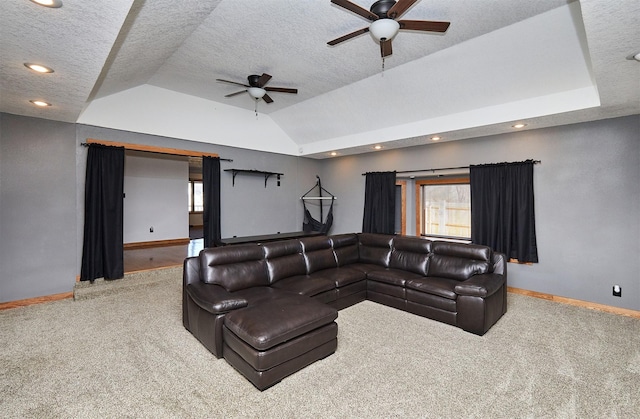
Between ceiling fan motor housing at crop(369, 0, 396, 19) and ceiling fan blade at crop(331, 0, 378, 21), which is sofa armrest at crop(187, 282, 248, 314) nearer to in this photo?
ceiling fan blade at crop(331, 0, 378, 21)

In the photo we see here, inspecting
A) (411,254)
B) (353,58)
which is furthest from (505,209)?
(353,58)

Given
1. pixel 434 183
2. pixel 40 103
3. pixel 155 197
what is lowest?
pixel 155 197

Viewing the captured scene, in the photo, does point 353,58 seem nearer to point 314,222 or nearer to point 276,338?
point 276,338

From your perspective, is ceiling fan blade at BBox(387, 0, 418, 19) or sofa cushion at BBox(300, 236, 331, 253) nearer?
ceiling fan blade at BBox(387, 0, 418, 19)

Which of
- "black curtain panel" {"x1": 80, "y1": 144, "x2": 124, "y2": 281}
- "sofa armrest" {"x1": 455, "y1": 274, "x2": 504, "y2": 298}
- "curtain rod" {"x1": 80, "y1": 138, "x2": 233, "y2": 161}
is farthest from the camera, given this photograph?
"curtain rod" {"x1": 80, "y1": 138, "x2": 233, "y2": 161}

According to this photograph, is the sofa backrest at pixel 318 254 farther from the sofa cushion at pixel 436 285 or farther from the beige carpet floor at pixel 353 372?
the sofa cushion at pixel 436 285

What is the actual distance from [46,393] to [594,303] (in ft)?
19.4

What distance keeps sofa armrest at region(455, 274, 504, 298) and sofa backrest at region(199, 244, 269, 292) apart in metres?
2.22

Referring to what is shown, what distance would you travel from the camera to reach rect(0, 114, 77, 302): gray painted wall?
3.76m

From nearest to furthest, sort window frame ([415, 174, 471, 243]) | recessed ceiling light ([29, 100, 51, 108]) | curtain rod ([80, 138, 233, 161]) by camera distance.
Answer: recessed ceiling light ([29, 100, 51, 108])
curtain rod ([80, 138, 233, 161])
window frame ([415, 174, 471, 243])

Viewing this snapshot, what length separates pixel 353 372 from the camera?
2371mm

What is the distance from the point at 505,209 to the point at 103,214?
615 cm

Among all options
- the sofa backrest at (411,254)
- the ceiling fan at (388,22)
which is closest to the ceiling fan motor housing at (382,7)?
the ceiling fan at (388,22)

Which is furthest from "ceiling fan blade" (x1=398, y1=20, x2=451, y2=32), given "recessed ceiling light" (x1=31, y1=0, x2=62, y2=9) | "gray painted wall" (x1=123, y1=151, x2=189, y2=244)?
"gray painted wall" (x1=123, y1=151, x2=189, y2=244)
